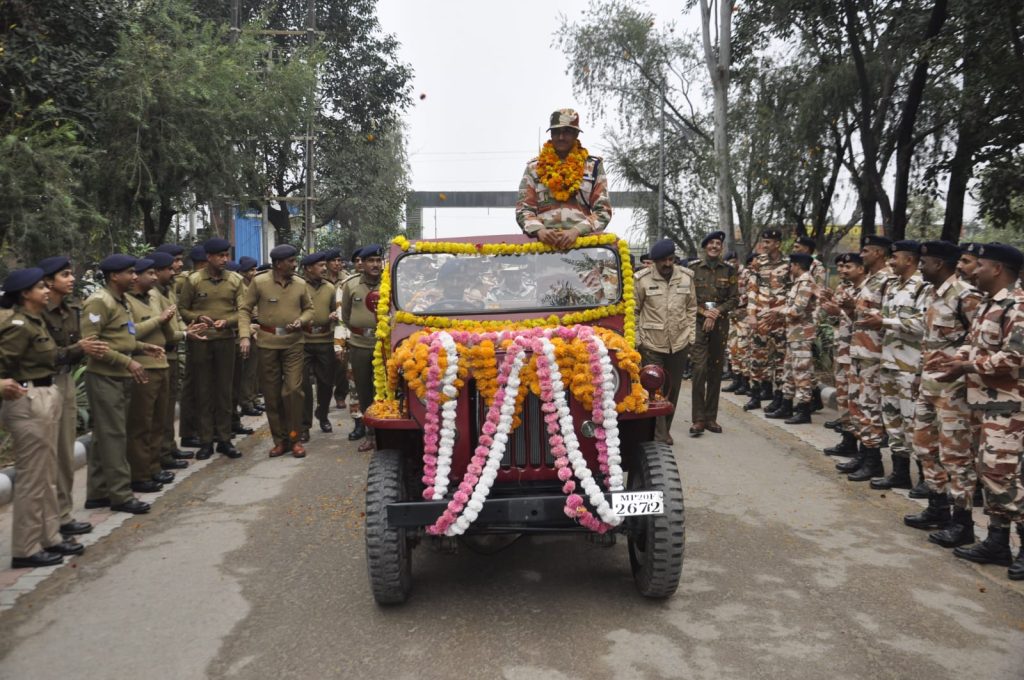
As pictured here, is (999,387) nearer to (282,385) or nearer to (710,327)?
(710,327)

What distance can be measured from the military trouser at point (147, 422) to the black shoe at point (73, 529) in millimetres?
1166

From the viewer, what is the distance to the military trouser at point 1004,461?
17.5 ft

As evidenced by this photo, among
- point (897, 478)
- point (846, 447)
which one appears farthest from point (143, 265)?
point (846, 447)

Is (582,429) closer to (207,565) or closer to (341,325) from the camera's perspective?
(207,565)

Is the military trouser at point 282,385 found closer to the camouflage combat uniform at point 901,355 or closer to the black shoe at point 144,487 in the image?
the black shoe at point 144,487

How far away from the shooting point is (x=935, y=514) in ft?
20.8

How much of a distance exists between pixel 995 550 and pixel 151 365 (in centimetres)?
664

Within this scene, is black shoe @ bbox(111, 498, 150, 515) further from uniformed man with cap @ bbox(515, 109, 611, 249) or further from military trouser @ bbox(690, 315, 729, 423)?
military trouser @ bbox(690, 315, 729, 423)

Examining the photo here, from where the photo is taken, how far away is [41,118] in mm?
11086

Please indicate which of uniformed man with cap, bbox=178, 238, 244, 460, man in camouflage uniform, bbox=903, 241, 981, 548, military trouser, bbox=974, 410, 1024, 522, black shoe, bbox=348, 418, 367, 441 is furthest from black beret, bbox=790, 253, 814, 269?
uniformed man with cap, bbox=178, 238, 244, 460

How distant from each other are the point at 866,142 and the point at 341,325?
11.0 m

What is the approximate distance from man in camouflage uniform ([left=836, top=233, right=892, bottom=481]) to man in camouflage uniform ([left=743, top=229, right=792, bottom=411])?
8.80ft

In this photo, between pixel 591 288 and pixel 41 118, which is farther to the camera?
pixel 41 118

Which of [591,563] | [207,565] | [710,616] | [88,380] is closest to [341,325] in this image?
[88,380]
